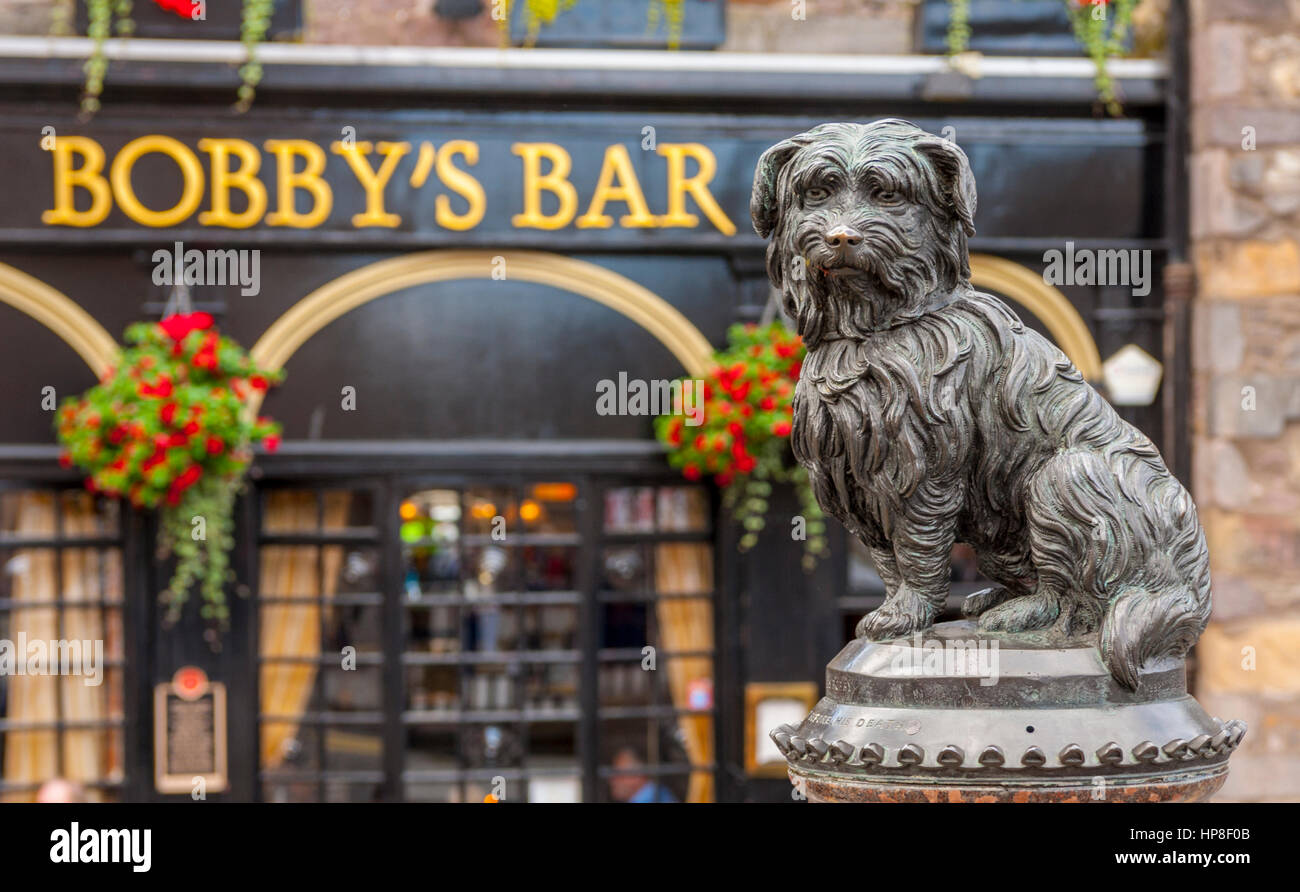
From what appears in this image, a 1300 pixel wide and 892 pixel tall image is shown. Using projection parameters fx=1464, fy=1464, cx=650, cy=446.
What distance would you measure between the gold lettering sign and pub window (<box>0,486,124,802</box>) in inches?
60.4

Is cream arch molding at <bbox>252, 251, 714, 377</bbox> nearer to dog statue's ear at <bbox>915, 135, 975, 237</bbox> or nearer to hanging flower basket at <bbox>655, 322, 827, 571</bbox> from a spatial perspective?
hanging flower basket at <bbox>655, 322, 827, 571</bbox>

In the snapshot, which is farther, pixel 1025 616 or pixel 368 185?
pixel 368 185

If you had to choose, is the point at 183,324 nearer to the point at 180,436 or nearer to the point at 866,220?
the point at 180,436

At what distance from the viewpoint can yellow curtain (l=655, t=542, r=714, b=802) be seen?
7875 millimetres

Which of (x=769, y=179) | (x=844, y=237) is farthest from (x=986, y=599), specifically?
(x=769, y=179)

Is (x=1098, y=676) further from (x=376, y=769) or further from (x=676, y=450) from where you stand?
(x=376, y=769)

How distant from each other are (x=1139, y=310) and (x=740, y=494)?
2.40 meters

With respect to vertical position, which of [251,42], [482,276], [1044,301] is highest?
[251,42]

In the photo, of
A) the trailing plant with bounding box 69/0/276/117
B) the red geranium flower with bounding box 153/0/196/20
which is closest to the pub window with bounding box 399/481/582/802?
the trailing plant with bounding box 69/0/276/117

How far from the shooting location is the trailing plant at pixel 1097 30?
7.84 m

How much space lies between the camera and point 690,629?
789 cm

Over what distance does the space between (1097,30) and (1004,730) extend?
6109 millimetres
